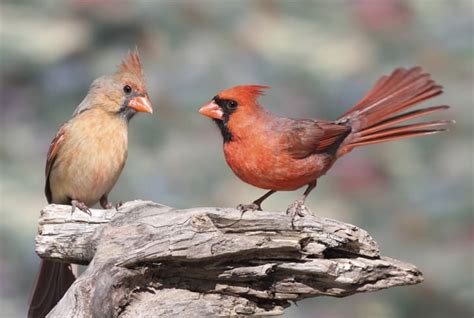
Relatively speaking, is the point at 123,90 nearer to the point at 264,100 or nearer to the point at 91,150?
the point at 91,150

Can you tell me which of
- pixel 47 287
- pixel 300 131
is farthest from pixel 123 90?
pixel 47 287

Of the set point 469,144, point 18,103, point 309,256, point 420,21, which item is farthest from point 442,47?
point 309,256

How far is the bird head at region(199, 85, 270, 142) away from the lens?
3590 mm

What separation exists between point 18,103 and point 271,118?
303 cm

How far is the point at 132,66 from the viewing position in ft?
12.8

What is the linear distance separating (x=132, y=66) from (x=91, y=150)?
36cm

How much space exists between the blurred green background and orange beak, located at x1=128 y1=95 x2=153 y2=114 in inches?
59.7

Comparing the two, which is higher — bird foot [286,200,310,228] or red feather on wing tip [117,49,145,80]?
red feather on wing tip [117,49,145,80]

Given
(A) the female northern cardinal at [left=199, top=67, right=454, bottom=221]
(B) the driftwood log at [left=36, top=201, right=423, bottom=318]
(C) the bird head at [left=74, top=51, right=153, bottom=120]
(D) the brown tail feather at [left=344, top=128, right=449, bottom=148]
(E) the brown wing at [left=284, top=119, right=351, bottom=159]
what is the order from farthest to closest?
1. (C) the bird head at [left=74, top=51, right=153, bottom=120]
2. (D) the brown tail feather at [left=344, top=128, right=449, bottom=148]
3. (E) the brown wing at [left=284, top=119, right=351, bottom=159]
4. (A) the female northern cardinal at [left=199, top=67, right=454, bottom=221]
5. (B) the driftwood log at [left=36, top=201, right=423, bottom=318]

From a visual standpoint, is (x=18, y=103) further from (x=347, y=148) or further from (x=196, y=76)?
(x=347, y=148)

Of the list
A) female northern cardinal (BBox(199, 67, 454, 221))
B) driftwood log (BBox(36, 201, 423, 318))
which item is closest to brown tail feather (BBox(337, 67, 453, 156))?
female northern cardinal (BBox(199, 67, 454, 221))

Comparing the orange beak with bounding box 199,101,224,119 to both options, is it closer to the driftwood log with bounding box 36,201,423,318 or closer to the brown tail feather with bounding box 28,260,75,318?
the driftwood log with bounding box 36,201,423,318

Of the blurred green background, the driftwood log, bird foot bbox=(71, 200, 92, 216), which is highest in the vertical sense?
the blurred green background

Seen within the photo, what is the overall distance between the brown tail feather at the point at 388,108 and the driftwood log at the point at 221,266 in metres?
0.71
